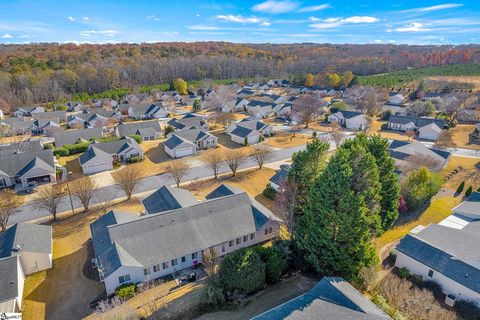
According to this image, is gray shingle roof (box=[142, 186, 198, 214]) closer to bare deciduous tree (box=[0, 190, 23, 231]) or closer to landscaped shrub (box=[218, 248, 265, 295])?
landscaped shrub (box=[218, 248, 265, 295])

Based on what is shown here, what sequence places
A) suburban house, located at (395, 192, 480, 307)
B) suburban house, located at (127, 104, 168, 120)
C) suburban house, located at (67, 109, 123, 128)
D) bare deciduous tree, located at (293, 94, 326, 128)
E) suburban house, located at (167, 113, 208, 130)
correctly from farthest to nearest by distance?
suburban house, located at (127, 104, 168, 120) < suburban house, located at (67, 109, 123, 128) < bare deciduous tree, located at (293, 94, 326, 128) < suburban house, located at (167, 113, 208, 130) < suburban house, located at (395, 192, 480, 307)

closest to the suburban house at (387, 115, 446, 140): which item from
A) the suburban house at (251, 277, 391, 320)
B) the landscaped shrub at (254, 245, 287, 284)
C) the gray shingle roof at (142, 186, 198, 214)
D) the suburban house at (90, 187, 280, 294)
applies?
the suburban house at (90, 187, 280, 294)

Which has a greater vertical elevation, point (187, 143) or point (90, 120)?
point (90, 120)

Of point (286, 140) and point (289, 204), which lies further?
point (286, 140)

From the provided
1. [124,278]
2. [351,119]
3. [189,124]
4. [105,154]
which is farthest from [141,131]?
[351,119]

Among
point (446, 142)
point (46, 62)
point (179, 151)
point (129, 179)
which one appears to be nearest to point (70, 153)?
point (179, 151)

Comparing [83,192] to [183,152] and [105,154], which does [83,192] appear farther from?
[183,152]
